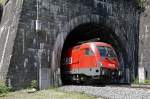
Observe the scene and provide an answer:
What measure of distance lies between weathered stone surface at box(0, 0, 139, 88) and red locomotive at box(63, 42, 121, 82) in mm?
1218

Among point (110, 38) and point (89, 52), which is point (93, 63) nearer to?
point (89, 52)

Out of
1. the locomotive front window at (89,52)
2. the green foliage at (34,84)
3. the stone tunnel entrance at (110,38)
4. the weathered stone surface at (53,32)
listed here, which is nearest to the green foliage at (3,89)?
the weathered stone surface at (53,32)

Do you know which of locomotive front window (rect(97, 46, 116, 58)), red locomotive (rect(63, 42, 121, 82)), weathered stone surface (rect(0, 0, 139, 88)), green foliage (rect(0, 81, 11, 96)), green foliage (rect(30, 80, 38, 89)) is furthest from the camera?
locomotive front window (rect(97, 46, 116, 58))

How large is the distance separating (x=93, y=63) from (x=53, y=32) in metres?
3.37

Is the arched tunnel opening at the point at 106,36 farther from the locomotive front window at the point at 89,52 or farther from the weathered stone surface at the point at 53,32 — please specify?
the locomotive front window at the point at 89,52

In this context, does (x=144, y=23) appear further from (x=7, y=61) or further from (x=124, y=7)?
(x=7, y=61)

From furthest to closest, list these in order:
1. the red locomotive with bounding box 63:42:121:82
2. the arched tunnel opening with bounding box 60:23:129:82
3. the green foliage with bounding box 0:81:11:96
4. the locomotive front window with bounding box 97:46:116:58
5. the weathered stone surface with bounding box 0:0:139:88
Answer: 1. the arched tunnel opening with bounding box 60:23:129:82
2. the locomotive front window with bounding box 97:46:116:58
3. the weathered stone surface with bounding box 0:0:139:88
4. the red locomotive with bounding box 63:42:121:82
5. the green foliage with bounding box 0:81:11:96

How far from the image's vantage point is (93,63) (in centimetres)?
1844

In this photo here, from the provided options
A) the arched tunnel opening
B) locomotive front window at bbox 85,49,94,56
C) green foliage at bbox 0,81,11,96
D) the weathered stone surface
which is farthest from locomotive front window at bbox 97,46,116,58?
Result: green foliage at bbox 0,81,11,96

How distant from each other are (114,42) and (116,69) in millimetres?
4756

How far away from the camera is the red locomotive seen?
1823cm

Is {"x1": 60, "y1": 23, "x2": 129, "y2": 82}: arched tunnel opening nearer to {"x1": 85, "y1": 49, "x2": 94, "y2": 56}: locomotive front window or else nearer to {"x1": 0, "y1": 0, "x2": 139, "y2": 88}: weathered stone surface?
{"x1": 0, "y1": 0, "x2": 139, "y2": 88}: weathered stone surface

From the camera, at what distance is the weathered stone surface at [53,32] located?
18469 millimetres

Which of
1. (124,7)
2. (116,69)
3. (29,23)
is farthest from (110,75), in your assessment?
(124,7)
